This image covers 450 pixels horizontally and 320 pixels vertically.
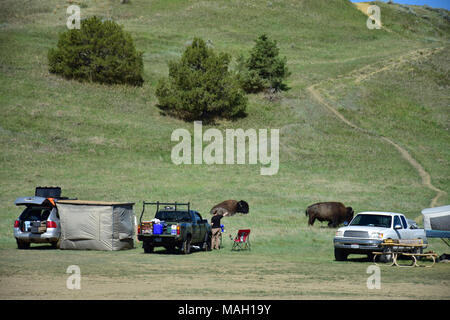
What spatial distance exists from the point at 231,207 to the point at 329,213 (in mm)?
6148

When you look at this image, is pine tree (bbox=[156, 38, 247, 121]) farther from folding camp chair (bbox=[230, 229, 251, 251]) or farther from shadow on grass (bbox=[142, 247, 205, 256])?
shadow on grass (bbox=[142, 247, 205, 256])

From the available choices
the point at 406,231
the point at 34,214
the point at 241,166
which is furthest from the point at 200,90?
the point at 406,231

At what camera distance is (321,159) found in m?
56.0

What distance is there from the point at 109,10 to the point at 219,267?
10892cm

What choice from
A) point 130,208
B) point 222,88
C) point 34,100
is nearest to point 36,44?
point 34,100

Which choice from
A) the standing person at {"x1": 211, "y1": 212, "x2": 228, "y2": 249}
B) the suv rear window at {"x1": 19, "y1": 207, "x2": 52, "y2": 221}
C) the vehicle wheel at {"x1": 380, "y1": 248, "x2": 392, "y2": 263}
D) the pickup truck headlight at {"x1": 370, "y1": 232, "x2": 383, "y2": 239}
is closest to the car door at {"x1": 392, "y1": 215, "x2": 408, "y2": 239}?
the vehicle wheel at {"x1": 380, "y1": 248, "x2": 392, "y2": 263}

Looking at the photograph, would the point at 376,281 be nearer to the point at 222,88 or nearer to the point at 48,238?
the point at 48,238

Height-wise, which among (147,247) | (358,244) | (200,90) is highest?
(200,90)

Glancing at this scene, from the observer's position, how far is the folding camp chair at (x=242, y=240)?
81.6 ft

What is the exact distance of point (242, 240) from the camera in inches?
987

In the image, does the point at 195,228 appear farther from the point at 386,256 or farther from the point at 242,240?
the point at 386,256

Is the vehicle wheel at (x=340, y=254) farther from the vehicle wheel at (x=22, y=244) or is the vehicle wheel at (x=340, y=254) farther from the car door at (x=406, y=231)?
the vehicle wheel at (x=22, y=244)

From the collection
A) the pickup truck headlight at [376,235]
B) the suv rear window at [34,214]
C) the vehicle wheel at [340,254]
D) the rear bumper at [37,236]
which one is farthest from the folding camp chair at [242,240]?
the suv rear window at [34,214]

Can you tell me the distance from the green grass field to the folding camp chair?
2.19 ft
